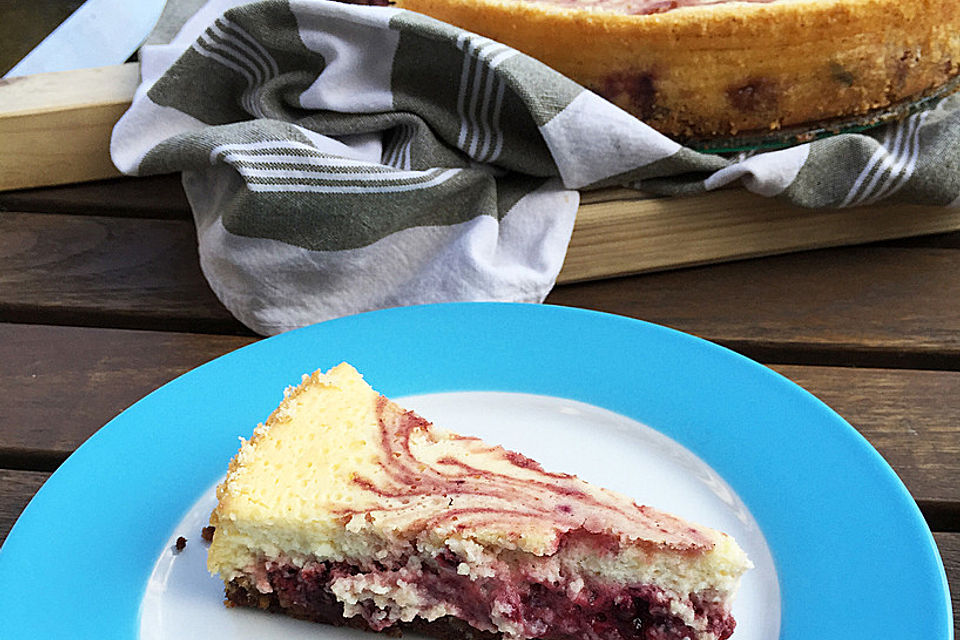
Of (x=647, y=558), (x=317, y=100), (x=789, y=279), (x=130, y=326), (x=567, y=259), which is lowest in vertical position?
(x=130, y=326)

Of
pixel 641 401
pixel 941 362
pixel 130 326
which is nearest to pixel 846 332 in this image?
pixel 941 362

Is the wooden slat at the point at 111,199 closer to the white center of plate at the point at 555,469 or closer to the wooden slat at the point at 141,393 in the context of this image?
the wooden slat at the point at 141,393

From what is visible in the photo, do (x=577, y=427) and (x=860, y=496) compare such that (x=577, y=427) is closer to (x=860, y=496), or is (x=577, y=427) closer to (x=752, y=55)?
(x=860, y=496)

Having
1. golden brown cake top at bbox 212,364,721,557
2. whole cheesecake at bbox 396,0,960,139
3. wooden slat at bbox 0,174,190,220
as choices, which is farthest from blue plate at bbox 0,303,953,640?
wooden slat at bbox 0,174,190,220

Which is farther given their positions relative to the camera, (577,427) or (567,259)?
(567,259)

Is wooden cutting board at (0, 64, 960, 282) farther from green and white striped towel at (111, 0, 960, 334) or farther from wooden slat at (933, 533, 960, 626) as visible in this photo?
wooden slat at (933, 533, 960, 626)
